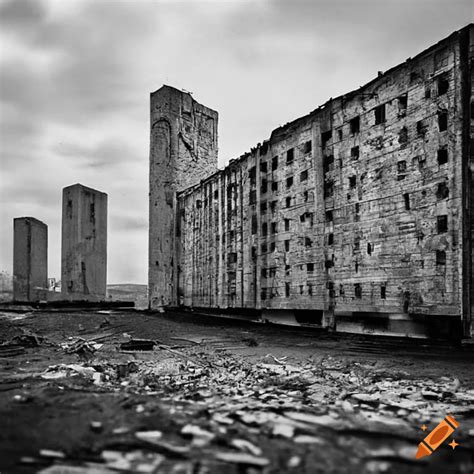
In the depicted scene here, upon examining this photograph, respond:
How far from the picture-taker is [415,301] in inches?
388

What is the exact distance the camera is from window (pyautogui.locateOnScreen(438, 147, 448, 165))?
31.2 ft

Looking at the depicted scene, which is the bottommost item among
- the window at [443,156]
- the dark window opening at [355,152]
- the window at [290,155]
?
the window at [443,156]

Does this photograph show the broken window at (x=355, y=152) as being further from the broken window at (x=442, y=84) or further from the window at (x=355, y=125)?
the broken window at (x=442, y=84)

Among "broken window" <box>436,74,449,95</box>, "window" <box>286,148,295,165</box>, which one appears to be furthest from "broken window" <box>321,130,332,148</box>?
"broken window" <box>436,74,449,95</box>

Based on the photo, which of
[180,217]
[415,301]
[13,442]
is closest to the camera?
[13,442]

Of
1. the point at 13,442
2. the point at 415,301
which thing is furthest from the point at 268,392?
the point at 415,301

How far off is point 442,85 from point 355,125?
2.74 meters

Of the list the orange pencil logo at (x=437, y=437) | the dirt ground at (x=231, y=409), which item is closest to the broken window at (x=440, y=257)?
the dirt ground at (x=231, y=409)

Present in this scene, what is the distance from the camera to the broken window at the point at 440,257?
9375 millimetres

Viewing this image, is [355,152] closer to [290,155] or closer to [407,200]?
[407,200]

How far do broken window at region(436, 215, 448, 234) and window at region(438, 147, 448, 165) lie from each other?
1.24 meters

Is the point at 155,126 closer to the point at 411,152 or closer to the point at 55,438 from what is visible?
the point at 411,152

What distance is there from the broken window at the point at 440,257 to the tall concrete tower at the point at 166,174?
1618 centimetres

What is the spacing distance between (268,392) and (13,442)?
301cm
